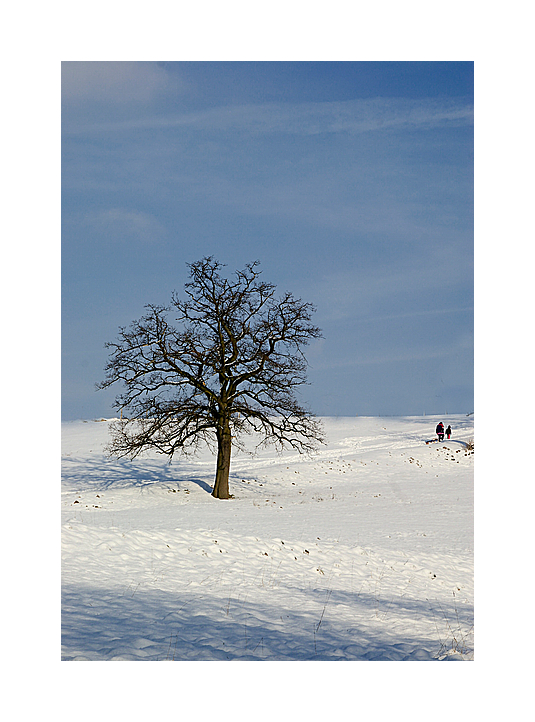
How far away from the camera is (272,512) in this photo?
57.4 ft

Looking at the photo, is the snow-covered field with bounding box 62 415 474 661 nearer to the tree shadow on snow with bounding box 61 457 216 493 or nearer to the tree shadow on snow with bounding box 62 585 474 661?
the tree shadow on snow with bounding box 62 585 474 661

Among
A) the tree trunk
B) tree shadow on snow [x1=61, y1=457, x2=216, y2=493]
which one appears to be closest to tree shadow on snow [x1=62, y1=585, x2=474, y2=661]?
the tree trunk

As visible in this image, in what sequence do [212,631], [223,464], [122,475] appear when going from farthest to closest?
[122,475] < [223,464] < [212,631]

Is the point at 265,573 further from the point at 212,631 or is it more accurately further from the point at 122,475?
the point at 122,475

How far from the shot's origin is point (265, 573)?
10453 millimetres

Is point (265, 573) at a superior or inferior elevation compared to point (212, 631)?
inferior

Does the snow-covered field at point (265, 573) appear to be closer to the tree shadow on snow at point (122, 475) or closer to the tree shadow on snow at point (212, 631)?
the tree shadow on snow at point (212, 631)

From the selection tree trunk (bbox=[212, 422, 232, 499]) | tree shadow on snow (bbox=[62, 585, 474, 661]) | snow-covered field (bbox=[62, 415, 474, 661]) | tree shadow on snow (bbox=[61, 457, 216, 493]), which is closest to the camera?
tree shadow on snow (bbox=[62, 585, 474, 661])

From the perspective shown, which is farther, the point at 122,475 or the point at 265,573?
the point at 122,475

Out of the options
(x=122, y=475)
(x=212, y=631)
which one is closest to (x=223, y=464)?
(x=122, y=475)

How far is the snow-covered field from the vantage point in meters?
7.11

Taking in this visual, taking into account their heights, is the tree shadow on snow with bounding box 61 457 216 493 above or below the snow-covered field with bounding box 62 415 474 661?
below

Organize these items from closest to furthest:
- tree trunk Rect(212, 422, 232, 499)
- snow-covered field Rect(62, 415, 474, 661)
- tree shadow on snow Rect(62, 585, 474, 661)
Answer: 1. tree shadow on snow Rect(62, 585, 474, 661)
2. snow-covered field Rect(62, 415, 474, 661)
3. tree trunk Rect(212, 422, 232, 499)
